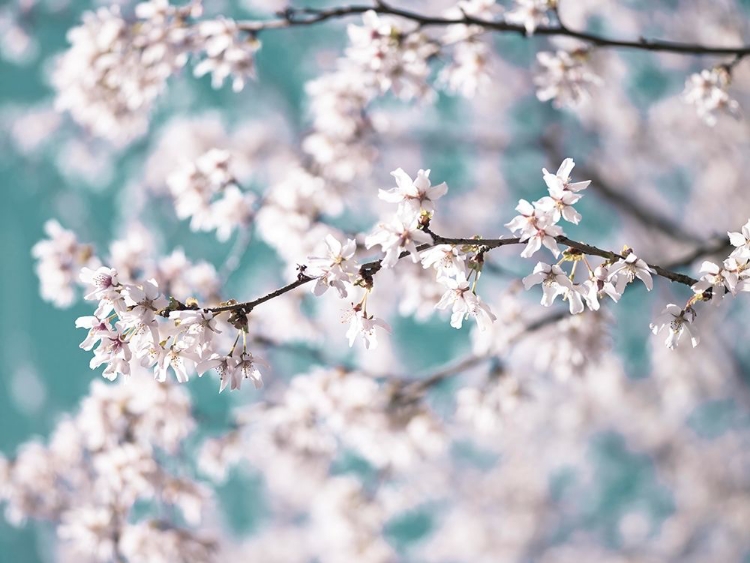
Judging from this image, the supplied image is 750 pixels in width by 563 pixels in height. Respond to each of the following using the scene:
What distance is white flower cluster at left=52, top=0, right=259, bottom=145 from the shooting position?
11.9 feet

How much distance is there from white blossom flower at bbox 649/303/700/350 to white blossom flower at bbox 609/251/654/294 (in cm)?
19

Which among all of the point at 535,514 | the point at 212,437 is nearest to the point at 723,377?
the point at 535,514

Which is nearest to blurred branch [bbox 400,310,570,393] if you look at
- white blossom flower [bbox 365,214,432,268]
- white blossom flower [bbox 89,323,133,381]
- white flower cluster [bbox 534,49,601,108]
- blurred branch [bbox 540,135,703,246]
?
white flower cluster [bbox 534,49,601,108]

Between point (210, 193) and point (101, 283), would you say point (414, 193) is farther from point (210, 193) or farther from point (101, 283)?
point (210, 193)

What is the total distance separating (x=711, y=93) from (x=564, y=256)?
71.3 inches

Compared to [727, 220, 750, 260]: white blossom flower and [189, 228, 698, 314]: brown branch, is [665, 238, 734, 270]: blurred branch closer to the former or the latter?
[727, 220, 750, 260]: white blossom flower

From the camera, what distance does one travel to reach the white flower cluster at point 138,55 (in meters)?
3.62

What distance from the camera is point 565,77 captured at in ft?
11.8

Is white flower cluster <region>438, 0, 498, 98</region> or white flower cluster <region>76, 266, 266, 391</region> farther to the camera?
white flower cluster <region>438, 0, 498, 98</region>

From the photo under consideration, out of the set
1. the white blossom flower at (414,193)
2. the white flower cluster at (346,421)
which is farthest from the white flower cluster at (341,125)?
the white blossom flower at (414,193)

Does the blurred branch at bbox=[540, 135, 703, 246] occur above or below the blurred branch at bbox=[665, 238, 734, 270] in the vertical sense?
above

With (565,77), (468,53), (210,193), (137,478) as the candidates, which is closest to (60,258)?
(210,193)

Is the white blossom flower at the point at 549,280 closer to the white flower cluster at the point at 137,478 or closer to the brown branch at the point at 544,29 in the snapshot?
the brown branch at the point at 544,29

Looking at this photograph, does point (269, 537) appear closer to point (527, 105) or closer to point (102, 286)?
point (527, 105)
